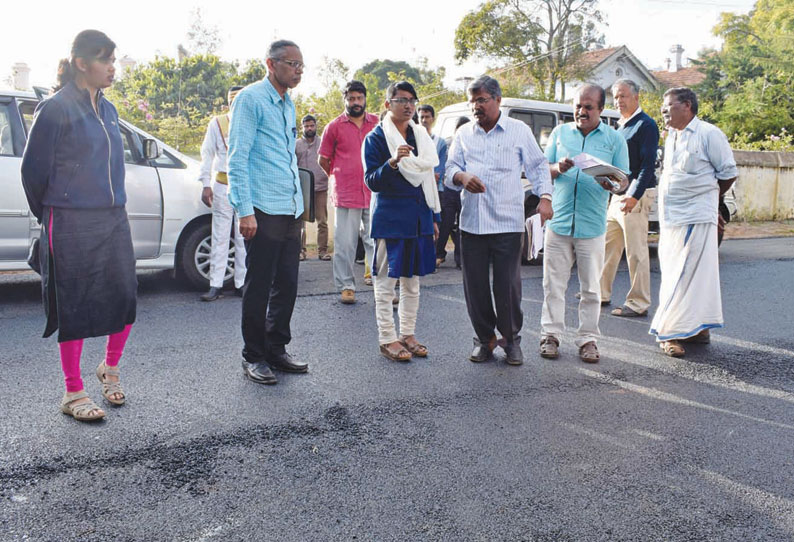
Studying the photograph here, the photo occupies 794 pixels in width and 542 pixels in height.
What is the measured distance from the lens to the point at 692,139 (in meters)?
5.02

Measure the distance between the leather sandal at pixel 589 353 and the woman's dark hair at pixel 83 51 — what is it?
11.8ft

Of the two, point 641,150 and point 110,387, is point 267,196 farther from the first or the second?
point 641,150

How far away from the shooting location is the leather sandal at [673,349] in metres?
5.12

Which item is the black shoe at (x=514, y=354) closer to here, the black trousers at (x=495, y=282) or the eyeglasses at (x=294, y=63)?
the black trousers at (x=495, y=282)

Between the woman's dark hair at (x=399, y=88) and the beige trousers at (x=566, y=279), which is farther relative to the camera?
the beige trousers at (x=566, y=279)

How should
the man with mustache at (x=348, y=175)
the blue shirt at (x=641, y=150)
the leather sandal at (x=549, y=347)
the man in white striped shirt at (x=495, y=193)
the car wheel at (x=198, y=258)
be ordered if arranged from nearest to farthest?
the man in white striped shirt at (x=495, y=193), the leather sandal at (x=549, y=347), the blue shirt at (x=641, y=150), the man with mustache at (x=348, y=175), the car wheel at (x=198, y=258)

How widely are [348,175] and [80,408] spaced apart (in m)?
3.72

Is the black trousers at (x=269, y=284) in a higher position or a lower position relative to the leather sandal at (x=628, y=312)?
higher

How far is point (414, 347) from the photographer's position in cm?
501

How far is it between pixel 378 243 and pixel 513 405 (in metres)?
1.54

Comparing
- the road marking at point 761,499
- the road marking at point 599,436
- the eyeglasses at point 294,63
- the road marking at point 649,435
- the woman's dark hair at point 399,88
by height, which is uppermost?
the eyeglasses at point 294,63

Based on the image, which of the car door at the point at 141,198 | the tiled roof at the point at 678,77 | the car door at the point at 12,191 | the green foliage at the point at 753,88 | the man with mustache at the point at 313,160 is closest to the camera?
the car door at the point at 12,191

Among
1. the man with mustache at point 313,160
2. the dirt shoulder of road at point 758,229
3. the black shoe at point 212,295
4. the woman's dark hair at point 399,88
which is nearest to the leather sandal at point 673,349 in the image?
the woman's dark hair at point 399,88

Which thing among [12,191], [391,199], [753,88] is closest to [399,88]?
[391,199]
